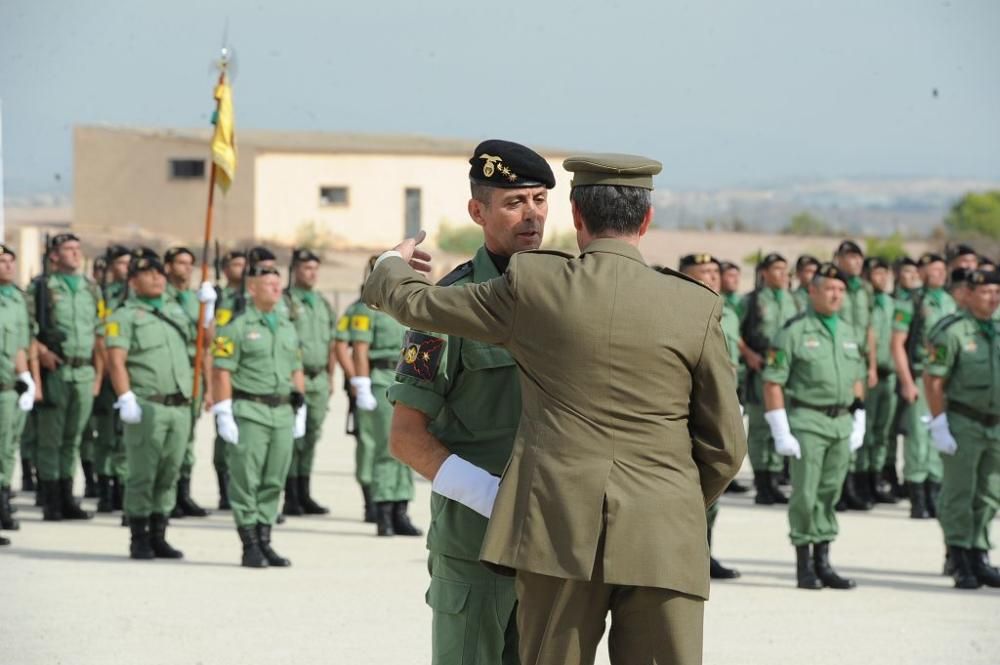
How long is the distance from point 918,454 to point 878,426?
100 cm

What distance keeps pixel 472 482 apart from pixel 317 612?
4.68 meters

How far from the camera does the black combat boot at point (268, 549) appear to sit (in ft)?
33.7

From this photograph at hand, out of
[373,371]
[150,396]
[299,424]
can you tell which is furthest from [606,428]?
[373,371]

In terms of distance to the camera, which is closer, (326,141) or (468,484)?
(468,484)

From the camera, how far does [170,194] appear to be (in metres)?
46.6

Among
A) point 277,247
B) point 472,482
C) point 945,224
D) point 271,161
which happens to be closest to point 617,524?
point 472,482

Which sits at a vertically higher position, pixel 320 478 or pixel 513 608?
pixel 513 608

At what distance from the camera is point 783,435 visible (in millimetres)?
9664

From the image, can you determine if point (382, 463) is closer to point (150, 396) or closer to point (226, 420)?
point (226, 420)

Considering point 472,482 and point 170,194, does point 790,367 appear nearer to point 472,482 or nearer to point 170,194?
point 472,482

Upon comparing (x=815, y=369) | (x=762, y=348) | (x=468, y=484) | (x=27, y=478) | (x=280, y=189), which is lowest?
(x=27, y=478)

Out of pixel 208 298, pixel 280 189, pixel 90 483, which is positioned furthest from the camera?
pixel 280 189

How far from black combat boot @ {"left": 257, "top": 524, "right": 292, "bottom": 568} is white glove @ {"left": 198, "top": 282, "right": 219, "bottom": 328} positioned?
96.4 inches

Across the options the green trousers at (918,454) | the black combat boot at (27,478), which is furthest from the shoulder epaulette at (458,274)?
the black combat boot at (27,478)
